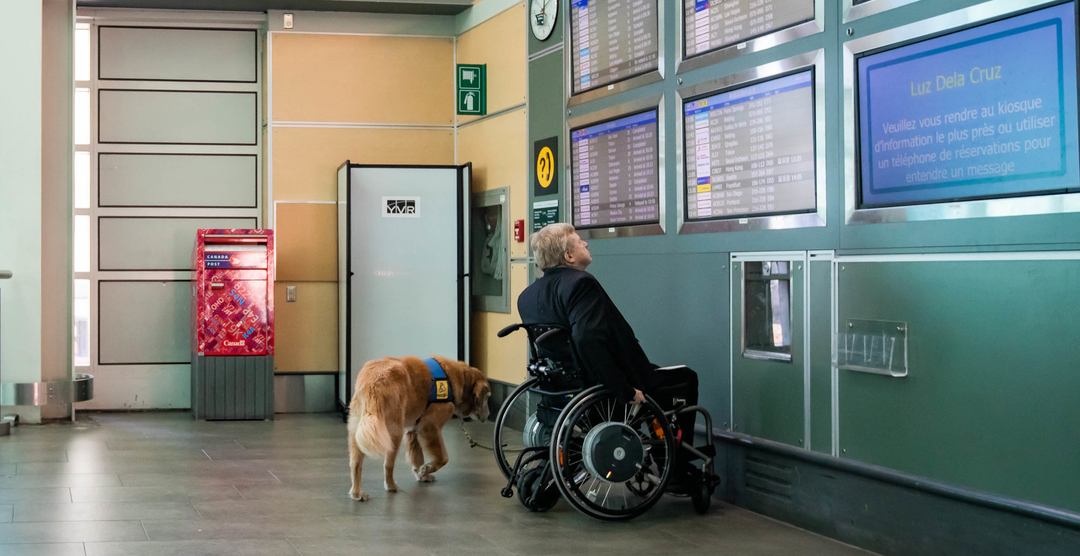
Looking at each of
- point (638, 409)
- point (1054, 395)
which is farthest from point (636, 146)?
point (1054, 395)

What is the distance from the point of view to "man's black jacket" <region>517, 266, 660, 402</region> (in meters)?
4.36

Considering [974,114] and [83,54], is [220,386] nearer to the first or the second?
[83,54]

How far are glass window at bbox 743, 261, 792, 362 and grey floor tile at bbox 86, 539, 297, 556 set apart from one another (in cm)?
224

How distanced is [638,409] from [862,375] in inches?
37.1

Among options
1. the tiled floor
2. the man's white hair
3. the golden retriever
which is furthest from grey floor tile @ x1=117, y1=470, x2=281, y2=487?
the man's white hair

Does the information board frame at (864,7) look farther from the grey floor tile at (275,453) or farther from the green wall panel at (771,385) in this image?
the grey floor tile at (275,453)

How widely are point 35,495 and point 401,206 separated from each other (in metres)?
3.70

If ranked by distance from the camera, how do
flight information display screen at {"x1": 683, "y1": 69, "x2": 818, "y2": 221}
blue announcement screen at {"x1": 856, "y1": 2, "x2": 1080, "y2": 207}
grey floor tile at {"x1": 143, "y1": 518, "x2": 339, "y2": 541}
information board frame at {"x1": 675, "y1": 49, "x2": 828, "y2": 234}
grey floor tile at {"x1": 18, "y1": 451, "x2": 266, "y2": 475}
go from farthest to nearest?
grey floor tile at {"x1": 18, "y1": 451, "x2": 266, "y2": 475} → flight information display screen at {"x1": 683, "y1": 69, "x2": 818, "y2": 221} → information board frame at {"x1": 675, "y1": 49, "x2": 828, "y2": 234} → grey floor tile at {"x1": 143, "y1": 518, "x2": 339, "y2": 541} → blue announcement screen at {"x1": 856, "y1": 2, "x2": 1080, "y2": 207}

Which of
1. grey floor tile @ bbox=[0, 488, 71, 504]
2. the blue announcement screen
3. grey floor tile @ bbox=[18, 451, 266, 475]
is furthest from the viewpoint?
grey floor tile @ bbox=[18, 451, 266, 475]

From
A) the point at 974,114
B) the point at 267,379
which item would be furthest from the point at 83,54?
the point at 974,114

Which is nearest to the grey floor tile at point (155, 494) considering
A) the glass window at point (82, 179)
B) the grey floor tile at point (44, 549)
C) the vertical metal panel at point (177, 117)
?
the grey floor tile at point (44, 549)

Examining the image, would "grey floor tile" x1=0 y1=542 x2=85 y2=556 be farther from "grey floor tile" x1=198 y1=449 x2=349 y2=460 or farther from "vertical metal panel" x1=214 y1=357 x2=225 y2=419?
"vertical metal panel" x1=214 y1=357 x2=225 y2=419

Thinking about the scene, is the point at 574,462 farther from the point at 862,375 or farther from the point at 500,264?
the point at 500,264

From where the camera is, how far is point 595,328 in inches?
173
